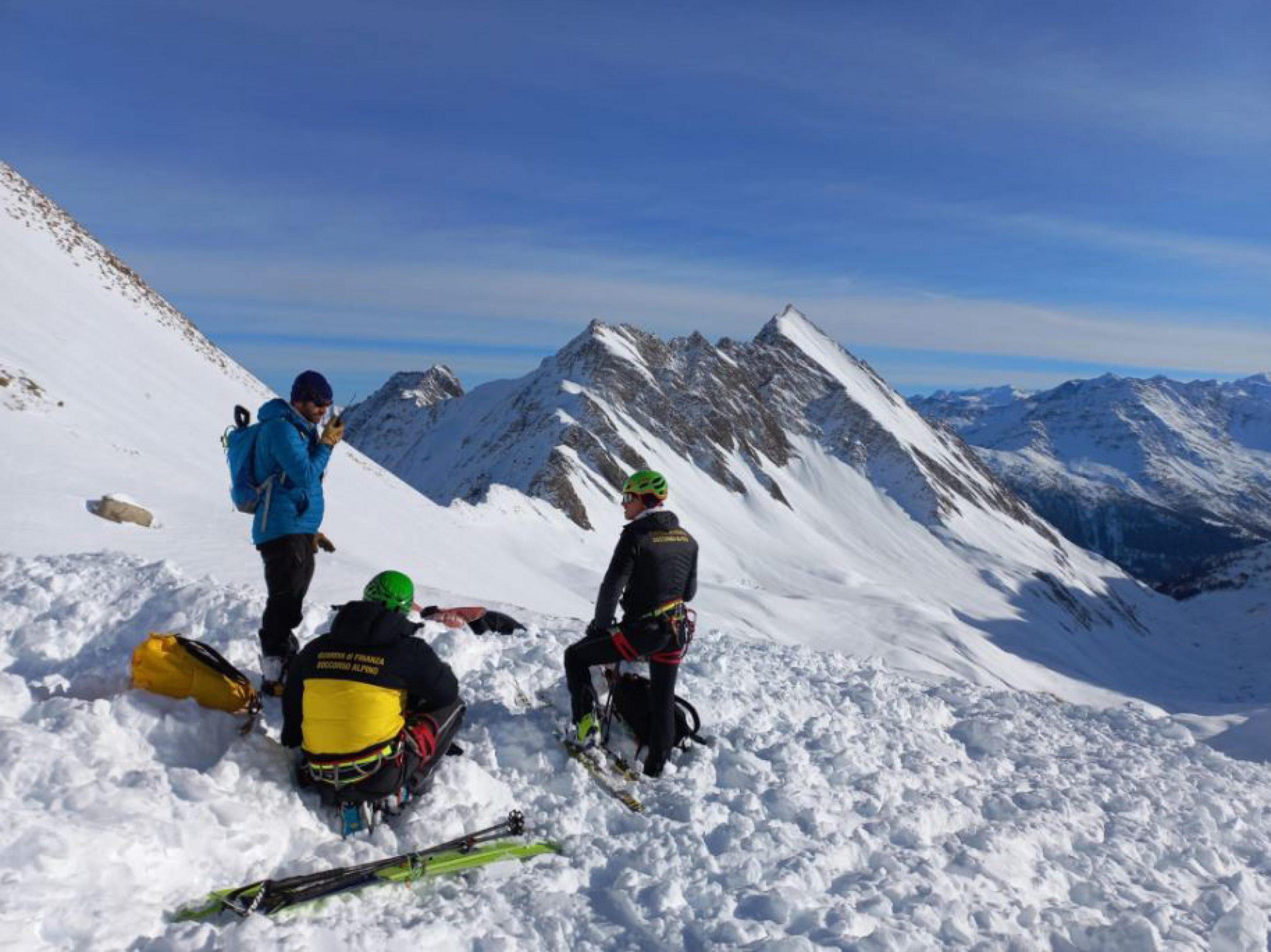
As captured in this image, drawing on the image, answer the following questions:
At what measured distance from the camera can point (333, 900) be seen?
608cm

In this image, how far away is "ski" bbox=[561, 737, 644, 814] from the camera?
823 centimetres

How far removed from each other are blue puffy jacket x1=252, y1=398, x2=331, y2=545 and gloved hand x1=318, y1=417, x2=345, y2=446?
0.06m

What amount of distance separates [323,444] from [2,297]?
3116 cm

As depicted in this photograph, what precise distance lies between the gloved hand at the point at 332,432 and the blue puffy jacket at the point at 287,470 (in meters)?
0.06

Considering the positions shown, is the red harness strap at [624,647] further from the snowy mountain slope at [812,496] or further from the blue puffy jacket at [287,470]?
the snowy mountain slope at [812,496]

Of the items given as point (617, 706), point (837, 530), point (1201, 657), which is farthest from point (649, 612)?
point (1201, 657)

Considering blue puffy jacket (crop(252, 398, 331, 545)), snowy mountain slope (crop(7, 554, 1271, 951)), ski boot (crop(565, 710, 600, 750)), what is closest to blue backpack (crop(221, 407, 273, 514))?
blue puffy jacket (crop(252, 398, 331, 545))

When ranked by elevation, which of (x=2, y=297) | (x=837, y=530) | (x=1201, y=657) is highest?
(x=2, y=297)

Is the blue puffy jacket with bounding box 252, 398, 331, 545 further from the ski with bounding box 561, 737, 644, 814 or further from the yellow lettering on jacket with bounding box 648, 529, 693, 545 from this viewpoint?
the ski with bounding box 561, 737, 644, 814

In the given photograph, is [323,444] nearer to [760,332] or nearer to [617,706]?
[617,706]

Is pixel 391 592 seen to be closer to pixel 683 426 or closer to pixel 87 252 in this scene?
pixel 87 252

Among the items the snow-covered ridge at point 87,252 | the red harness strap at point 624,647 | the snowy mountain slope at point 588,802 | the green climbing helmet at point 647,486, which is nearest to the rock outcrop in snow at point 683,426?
the snow-covered ridge at point 87,252

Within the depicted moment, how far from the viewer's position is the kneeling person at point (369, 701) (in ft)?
22.6

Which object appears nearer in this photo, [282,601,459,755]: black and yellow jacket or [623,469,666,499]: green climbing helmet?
[282,601,459,755]: black and yellow jacket
